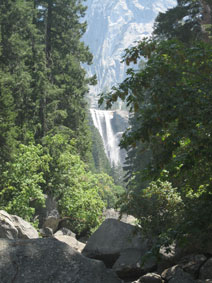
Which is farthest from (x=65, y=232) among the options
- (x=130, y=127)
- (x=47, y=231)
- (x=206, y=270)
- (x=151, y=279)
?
(x=130, y=127)

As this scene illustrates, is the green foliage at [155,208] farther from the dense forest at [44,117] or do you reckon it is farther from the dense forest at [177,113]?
the dense forest at [177,113]

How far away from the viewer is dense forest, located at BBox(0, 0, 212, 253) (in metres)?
5.03

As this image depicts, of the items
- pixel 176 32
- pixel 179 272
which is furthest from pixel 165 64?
pixel 176 32

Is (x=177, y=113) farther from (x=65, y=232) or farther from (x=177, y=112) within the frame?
(x=65, y=232)

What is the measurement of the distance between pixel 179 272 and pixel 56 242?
245 cm

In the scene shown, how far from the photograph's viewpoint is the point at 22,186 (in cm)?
1384

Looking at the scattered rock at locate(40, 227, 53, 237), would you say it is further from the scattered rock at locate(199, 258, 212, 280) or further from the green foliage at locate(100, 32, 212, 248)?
the green foliage at locate(100, 32, 212, 248)

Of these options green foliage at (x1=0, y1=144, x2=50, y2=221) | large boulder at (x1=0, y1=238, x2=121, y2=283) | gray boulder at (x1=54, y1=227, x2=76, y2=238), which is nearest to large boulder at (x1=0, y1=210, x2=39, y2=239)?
green foliage at (x1=0, y1=144, x2=50, y2=221)

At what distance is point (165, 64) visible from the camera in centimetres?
539

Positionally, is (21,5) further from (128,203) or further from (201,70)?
(201,70)

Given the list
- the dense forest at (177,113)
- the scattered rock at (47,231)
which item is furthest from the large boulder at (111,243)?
the dense forest at (177,113)

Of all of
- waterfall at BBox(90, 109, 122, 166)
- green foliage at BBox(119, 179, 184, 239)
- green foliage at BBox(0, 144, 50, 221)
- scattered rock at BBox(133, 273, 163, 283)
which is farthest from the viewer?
waterfall at BBox(90, 109, 122, 166)

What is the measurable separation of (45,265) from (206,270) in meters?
4.51

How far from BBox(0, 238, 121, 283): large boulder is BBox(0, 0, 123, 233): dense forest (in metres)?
4.51
